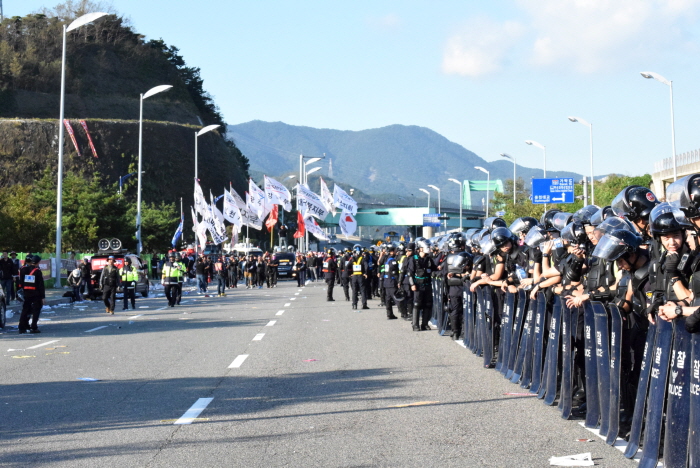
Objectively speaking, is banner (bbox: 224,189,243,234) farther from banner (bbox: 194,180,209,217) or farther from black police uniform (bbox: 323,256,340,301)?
black police uniform (bbox: 323,256,340,301)

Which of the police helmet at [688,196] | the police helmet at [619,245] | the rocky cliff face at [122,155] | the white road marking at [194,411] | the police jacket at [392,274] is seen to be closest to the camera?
the police helmet at [688,196]

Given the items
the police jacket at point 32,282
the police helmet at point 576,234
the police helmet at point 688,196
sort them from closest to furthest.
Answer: the police helmet at point 688,196 → the police helmet at point 576,234 → the police jacket at point 32,282

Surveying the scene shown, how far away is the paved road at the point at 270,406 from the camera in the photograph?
664 cm

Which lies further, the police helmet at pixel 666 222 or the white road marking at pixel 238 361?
the white road marking at pixel 238 361

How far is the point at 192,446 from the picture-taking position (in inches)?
272

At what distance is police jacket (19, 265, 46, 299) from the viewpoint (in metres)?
17.8

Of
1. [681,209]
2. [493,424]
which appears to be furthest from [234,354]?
[681,209]

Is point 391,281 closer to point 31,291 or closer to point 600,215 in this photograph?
point 31,291

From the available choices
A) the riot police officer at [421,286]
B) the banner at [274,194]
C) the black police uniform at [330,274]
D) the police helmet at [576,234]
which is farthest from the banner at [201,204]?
the police helmet at [576,234]

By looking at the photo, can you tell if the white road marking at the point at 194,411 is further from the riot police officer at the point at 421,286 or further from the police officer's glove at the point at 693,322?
the riot police officer at the point at 421,286

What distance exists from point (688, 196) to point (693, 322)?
1.76 metres

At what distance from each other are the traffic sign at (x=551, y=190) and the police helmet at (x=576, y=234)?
4489 cm

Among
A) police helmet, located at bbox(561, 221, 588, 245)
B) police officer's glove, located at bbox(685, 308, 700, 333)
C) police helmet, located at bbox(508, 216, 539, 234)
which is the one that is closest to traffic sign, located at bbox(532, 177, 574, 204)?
police helmet, located at bbox(508, 216, 539, 234)

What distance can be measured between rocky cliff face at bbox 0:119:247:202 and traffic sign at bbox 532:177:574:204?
49019 mm
